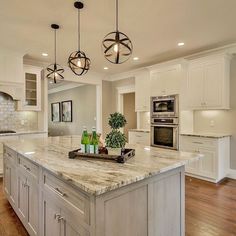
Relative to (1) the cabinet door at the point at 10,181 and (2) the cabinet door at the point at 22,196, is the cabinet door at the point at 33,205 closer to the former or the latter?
(2) the cabinet door at the point at 22,196

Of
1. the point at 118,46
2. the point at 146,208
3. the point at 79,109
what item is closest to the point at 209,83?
the point at 118,46

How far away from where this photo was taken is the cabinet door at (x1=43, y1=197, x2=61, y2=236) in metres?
1.49

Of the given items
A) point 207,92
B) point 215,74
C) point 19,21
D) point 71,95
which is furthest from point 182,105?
point 71,95

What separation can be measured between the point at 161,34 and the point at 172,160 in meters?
2.59

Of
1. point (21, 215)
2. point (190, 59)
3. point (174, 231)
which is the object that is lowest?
point (21, 215)

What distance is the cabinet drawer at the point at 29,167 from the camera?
72.8 inches

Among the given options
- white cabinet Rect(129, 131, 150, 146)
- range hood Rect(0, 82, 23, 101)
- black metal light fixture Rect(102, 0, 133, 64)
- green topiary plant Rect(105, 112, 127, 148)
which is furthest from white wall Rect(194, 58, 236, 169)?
range hood Rect(0, 82, 23, 101)

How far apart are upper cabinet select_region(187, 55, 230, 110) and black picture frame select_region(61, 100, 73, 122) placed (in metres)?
5.52

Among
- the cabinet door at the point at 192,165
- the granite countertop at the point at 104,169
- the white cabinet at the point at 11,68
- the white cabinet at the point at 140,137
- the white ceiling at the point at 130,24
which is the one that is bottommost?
the cabinet door at the point at 192,165

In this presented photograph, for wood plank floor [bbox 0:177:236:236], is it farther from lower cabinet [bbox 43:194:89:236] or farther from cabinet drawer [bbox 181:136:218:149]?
lower cabinet [bbox 43:194:89:236]

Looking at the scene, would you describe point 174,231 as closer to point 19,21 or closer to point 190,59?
point 19,21

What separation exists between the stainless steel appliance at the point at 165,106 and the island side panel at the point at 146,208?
119 inches

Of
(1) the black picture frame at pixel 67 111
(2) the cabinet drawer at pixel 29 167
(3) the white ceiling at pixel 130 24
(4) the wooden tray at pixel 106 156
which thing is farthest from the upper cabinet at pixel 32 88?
(4) the wooden tray at pixel 106 156

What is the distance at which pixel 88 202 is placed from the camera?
1168 millimetres
